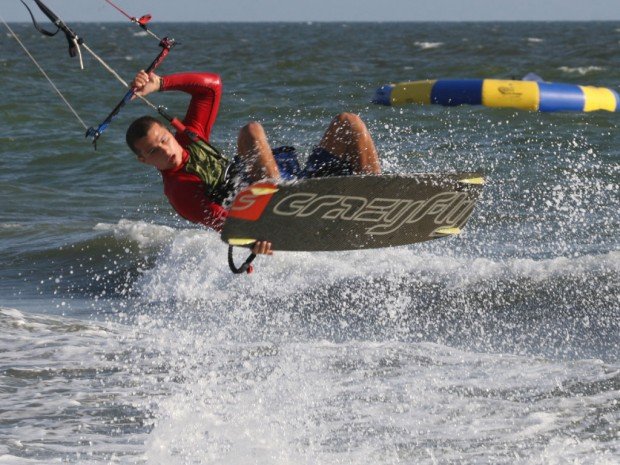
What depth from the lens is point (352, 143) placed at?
6758 millimetres

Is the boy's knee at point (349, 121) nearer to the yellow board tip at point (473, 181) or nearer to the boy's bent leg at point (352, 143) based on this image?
the boy's bent leg at point (352, 143)

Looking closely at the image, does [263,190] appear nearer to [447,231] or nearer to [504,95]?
[447,231]

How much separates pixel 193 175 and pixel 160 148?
30 centimetres

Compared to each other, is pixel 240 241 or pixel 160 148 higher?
pixel 160 148


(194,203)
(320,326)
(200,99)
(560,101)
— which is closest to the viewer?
(194,203)

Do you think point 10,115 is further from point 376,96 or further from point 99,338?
point 99,338

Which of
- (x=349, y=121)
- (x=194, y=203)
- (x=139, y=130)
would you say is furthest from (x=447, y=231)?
(x=139, y=130)

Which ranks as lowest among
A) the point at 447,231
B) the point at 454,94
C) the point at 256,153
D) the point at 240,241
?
the point at 454,94

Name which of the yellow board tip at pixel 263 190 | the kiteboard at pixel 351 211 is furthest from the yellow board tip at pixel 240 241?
the yellow board tip at pixel 263 190

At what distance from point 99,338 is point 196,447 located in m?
2.33

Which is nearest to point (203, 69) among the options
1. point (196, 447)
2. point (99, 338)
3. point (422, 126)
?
point (422, 126)

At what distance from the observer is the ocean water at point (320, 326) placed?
5.55 metres

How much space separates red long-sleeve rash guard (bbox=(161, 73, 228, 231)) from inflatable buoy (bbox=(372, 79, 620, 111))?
13423 millimetres

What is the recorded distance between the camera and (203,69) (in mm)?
35812
